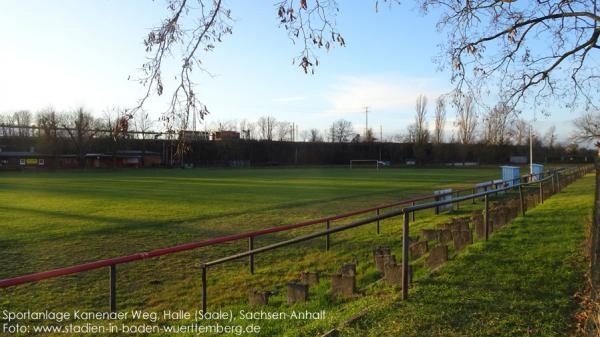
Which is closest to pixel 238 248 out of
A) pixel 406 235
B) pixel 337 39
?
pixel 406 235

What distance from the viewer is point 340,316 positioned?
4.46 m

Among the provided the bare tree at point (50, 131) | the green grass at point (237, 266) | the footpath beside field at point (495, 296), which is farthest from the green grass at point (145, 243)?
the bare tree at point (50, 131)

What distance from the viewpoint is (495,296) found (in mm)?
4633

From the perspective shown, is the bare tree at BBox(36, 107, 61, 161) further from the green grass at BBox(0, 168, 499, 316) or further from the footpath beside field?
the footpath beside field

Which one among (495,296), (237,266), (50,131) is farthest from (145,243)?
(50,131)

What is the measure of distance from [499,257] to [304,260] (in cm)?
377

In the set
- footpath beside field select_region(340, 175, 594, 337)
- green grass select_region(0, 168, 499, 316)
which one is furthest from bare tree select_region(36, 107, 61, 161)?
footpath beside field select_region(340, 175, 594, 337)

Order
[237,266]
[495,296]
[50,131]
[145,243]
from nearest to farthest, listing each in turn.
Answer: [495,296] → [237,266] → [145,243] → [50,131]

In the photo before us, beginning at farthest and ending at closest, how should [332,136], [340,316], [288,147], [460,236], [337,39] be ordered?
1. [332,136]
2. [288,147]
3. [460,236]
4. [340,316]
5. [337,39]

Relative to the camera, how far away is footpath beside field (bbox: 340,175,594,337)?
3.84m

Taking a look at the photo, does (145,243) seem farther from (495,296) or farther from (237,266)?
(495,296)

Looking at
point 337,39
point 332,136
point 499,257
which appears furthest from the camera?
point 332,136

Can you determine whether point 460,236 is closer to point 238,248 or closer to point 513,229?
point 513,229

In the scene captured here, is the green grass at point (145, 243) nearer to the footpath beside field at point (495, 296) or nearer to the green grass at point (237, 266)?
the green grass at point (237, 266)
